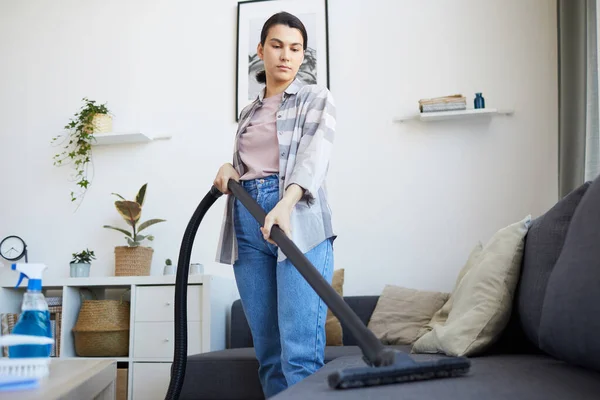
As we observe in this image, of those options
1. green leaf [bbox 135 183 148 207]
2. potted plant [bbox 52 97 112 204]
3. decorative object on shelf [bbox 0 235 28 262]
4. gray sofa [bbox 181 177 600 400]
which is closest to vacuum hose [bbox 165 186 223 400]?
gray sofa [bbox 181 177 600 400]

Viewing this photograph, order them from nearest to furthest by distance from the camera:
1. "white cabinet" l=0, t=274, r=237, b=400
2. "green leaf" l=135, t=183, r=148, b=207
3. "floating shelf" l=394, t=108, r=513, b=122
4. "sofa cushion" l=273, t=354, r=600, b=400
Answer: "sofa cushion" l=273, t=354, r=600, b=400
"white cabinet" l=0, t=274, r=237, b=400
"floating shelf" l=394, t=108, r=513, b=122
"green leaf" l=135, t=183, r=148, b=207

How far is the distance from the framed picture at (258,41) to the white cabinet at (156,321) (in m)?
1.12

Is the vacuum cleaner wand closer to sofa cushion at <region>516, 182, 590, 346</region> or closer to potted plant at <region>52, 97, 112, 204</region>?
sofa cushion at <region>516, 182, 590, 346</region>

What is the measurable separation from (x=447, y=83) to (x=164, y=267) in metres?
1.95

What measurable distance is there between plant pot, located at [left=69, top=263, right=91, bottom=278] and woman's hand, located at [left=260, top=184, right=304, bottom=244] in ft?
7.70

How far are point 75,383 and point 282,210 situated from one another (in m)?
0.61

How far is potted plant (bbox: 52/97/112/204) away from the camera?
3.86 m

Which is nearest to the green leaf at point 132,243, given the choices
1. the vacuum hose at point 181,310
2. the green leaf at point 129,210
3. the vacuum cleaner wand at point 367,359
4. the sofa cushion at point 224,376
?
the green leaf at point 129,210

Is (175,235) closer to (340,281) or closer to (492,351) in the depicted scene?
(340,281)

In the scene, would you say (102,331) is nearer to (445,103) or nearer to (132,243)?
(132,243)

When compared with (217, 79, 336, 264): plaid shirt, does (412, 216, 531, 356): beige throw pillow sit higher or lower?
lower

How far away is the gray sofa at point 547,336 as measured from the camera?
3.59ft

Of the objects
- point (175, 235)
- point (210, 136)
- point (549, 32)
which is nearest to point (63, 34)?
point (210, 136)

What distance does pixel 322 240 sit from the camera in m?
1.68
